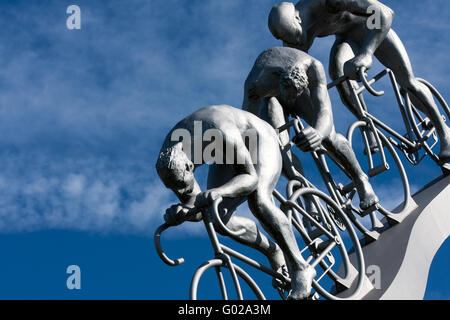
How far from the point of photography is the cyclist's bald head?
1280cm

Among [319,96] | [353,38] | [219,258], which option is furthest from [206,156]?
[353,38]

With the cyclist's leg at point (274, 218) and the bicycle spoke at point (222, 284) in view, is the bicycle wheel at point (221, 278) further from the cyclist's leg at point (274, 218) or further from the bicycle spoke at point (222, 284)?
the cyclist's leg at point (274, 218)

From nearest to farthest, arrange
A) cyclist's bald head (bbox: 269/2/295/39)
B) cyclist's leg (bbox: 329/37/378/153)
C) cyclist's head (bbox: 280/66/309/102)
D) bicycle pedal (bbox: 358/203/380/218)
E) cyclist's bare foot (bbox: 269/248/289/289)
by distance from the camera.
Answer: cyclist's bare foot (bbox: 269/248/289/289), cyclist's head (bbox: 280/66/309/102), bicycle pedal (bbox: 358/203/380/218), cyclist's bald head (bbox: 269/2/295/39), cyclist's leg (bbox: 329/37/378/153)

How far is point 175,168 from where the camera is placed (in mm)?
9391

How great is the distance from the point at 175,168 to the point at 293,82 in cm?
239

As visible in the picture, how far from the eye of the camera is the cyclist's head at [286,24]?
1281 centimetres

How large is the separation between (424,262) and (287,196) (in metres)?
2.39

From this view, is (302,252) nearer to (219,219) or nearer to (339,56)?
(219,219)

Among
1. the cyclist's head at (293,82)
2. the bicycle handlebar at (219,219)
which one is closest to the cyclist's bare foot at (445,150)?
the cyclist's head at (293,82)

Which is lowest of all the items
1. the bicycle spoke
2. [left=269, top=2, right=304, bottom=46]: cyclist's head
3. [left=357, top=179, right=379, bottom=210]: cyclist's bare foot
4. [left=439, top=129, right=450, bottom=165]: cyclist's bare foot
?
the bicycle spoke

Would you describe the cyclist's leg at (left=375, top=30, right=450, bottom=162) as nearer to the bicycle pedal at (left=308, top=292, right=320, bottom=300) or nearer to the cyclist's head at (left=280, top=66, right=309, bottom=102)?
the cyclist's head at (left=280, top=66, right=309, bottom=102)

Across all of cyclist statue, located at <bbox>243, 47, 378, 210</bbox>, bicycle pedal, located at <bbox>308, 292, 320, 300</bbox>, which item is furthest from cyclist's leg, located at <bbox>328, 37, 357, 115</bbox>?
bicycle pedal, located at <bbox>308, 292, 320, 300</bbox>
